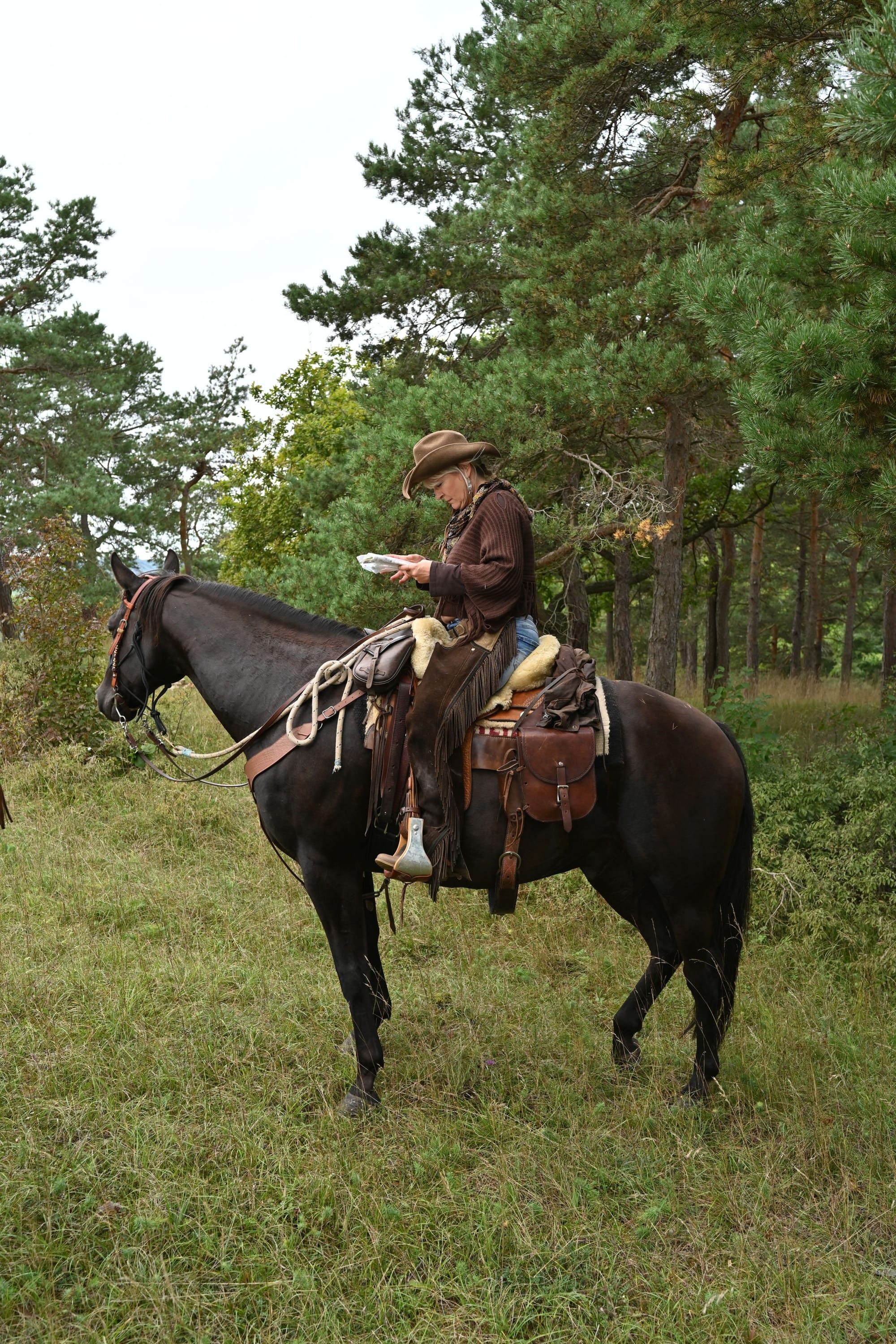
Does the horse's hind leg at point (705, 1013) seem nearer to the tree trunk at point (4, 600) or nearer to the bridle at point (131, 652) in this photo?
the bridle at point (131, 652)

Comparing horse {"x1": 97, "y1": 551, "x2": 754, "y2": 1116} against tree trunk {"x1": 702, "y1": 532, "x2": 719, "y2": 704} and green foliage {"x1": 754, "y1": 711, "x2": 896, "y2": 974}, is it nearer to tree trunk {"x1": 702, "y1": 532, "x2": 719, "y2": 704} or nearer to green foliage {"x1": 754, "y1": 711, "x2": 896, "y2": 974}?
green foliage {"x1": 754, "y1": 711, "x2": 896, "y2": 974}

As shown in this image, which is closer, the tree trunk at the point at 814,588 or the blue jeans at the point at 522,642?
the blue jeans at the point at 522,642

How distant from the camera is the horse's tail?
151 inches

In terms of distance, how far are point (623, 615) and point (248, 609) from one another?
11429 millimetres

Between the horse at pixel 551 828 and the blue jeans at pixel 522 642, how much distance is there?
0.41 metres

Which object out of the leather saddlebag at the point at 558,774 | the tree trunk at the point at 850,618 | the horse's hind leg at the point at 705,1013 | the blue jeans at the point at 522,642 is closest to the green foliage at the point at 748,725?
the horse's hind leg at the point at 705,1013

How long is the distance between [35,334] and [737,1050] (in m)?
19.1

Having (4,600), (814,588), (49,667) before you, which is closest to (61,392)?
(4,600)

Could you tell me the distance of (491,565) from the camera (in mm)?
3639

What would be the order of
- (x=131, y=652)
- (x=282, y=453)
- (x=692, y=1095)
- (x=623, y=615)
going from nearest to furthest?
1. (x=692, y=1095)
2. (x=131, y=652)
3. (x=623, y=615)
4. (x=282, y=453)

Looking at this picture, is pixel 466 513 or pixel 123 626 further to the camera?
pixel 123 626

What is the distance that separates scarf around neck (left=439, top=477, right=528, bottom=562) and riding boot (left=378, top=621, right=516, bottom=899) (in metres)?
0.52

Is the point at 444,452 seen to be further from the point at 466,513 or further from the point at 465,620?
the point at 465,620

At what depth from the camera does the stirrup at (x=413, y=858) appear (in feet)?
11.7
